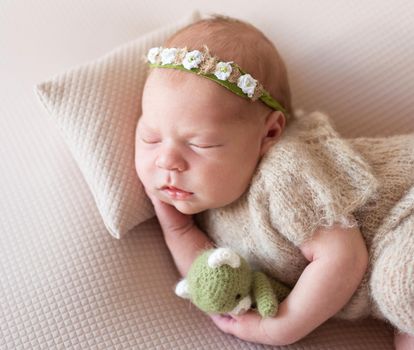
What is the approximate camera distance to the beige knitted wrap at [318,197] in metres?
1.05

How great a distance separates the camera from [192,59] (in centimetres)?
108

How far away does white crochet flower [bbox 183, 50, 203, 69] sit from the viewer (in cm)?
107

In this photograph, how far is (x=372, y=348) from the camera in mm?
1183

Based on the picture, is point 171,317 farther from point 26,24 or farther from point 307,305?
point 26,24

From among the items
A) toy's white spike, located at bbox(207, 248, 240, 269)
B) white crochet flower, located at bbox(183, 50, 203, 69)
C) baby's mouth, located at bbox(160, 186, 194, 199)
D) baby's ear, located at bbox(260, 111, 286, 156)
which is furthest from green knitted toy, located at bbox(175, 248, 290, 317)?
white crochet flower, located at bbox(183, 50, 203, 69)

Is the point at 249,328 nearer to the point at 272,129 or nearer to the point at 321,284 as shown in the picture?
the point at 321,284

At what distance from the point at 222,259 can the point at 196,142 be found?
249 mm

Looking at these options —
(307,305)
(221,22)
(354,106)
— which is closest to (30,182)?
(221,22)

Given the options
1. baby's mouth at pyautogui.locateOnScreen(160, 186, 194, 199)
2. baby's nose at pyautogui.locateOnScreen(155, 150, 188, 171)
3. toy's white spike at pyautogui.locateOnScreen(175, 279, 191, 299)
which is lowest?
toy's white spike at pyautogui.locateOnScreen(175, 279, 191, 299)

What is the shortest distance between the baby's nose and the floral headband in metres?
0.18

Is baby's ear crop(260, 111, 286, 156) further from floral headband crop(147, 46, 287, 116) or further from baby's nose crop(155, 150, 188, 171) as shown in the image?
baby's nose crop(155, 150, 188, 171)

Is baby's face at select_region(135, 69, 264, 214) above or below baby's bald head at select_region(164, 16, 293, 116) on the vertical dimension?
below

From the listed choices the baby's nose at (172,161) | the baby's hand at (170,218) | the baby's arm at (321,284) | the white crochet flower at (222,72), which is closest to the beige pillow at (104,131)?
the baby's hand at (170,218)

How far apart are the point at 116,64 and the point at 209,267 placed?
563 millimetres
